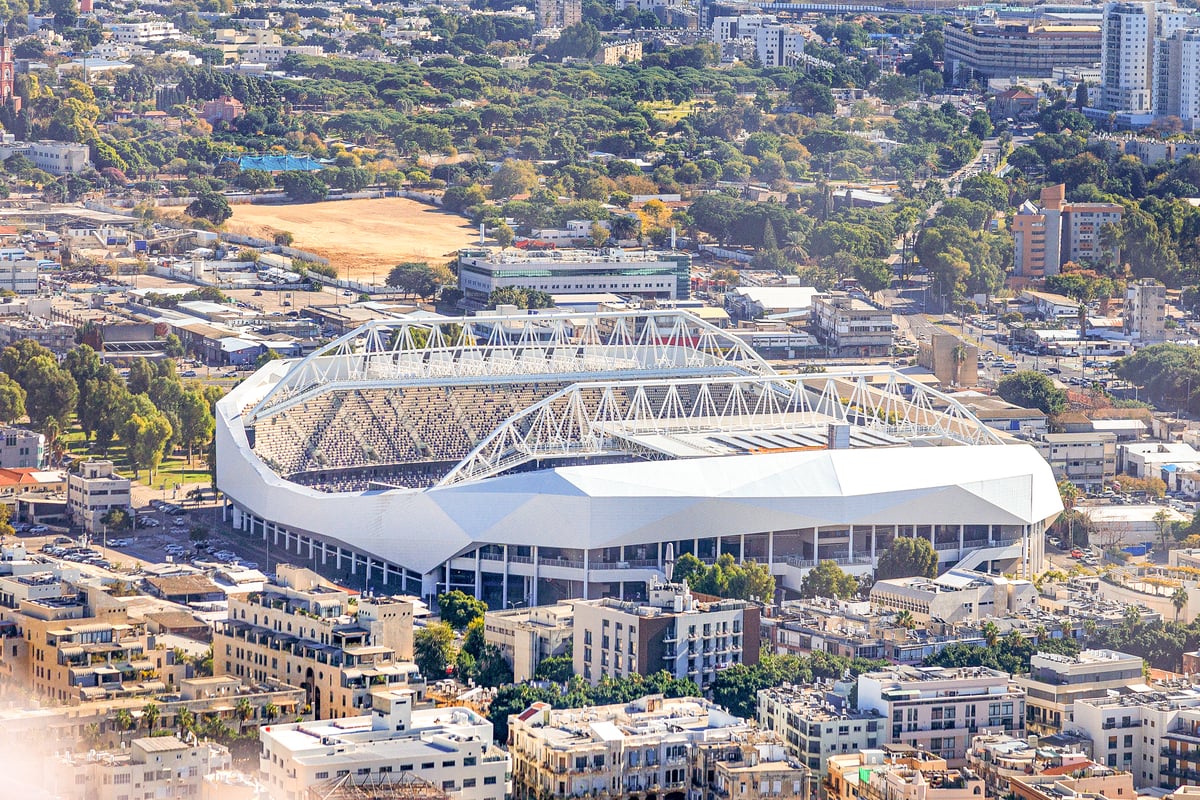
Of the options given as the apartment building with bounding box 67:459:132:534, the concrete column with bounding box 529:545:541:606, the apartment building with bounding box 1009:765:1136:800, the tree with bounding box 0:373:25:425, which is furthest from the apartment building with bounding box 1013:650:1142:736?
the tree with bounding box 0:373:25:425

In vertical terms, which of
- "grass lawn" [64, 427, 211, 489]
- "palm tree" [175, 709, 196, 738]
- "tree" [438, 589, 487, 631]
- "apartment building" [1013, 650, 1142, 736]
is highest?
"palm tree" [175, 709, 196, 738]

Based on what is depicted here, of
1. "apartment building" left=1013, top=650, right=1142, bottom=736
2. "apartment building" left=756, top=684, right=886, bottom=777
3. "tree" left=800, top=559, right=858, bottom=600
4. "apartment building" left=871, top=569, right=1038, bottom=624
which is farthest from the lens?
"tree" left=800, top=559, right=858, bottom=600

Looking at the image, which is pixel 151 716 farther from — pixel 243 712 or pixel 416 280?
pixel 416 280

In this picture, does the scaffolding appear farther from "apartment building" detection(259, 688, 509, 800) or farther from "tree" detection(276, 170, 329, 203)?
"tree" detection(276, 170, 329, 203)

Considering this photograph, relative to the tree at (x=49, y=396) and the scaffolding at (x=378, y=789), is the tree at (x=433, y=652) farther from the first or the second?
the tree at (x=49, y=396)

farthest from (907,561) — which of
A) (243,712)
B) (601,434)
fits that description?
(243,712)

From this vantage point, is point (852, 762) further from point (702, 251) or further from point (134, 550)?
point (702, 251)
